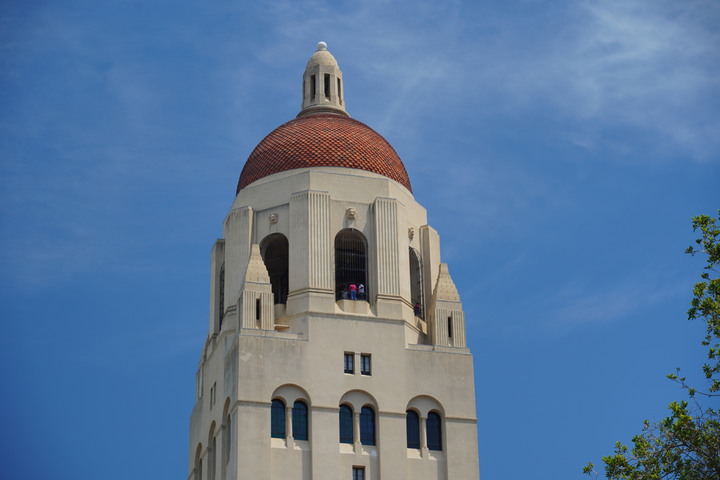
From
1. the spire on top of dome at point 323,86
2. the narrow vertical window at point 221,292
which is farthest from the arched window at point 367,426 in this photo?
the spire on top of dome at point 323,86

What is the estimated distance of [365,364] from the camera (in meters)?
61.2

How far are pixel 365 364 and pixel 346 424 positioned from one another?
2.50m

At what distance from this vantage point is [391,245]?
2504 inches

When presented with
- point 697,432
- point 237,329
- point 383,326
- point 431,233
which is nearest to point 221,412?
point 237,329

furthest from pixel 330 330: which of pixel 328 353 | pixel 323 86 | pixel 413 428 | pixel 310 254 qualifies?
pixel 323 86

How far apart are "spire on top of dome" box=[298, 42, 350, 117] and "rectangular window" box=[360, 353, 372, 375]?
43.6ft

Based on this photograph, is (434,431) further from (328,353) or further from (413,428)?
(328,353)

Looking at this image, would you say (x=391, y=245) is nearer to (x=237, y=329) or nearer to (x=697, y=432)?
(x=237, y=329)

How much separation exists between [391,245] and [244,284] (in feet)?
20.5

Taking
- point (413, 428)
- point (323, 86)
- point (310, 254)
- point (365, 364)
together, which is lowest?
point (413, 428)

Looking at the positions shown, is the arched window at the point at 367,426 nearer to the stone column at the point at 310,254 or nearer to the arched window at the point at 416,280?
the stone column at the point at 310,254

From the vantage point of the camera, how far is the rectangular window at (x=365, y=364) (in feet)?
200

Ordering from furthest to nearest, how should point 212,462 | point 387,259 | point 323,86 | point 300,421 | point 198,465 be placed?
point 323,86 → point 198,465 → point 387,259 → point 212,462 → point 300,421

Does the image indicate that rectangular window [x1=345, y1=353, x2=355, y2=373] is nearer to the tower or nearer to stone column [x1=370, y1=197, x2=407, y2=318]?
the tower
